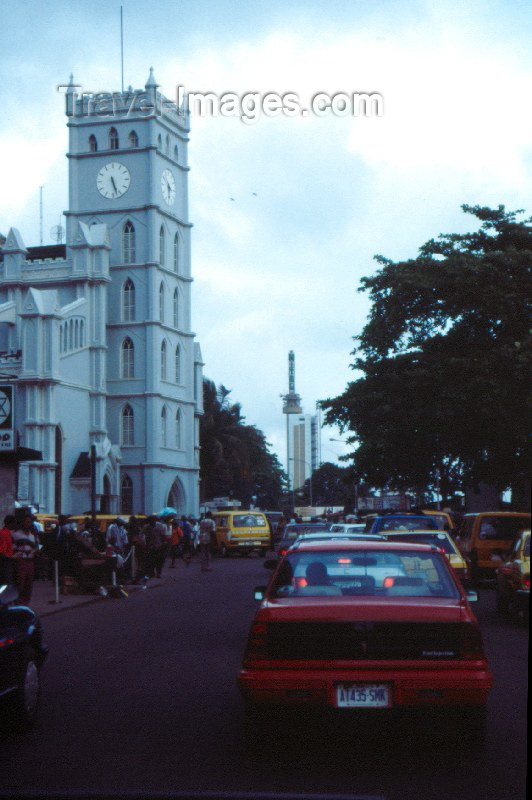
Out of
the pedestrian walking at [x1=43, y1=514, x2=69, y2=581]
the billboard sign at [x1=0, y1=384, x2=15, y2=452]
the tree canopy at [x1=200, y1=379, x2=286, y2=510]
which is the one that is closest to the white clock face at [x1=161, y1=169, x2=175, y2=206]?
the tree canopy at [x1=200, y1=379, x2=286, y2=510]

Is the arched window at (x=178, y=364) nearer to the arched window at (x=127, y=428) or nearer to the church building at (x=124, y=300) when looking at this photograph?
the church building at (x=124, y=300)

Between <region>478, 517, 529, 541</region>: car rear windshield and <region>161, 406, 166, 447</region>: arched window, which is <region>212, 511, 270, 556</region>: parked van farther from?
<region>161, 406, 166, 447</region>: arched window

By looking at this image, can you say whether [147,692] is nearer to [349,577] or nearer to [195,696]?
[195,696]

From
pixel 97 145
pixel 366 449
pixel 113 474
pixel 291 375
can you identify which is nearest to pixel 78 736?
pixel 366 449

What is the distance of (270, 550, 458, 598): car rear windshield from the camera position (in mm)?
8523

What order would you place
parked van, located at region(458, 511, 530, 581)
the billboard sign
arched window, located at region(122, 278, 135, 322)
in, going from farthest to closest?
arched window, located at region(122, 278, 135, 322)
parked van, located at region(458, 511, 530, 581)
the billboard sign

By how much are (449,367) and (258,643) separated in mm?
28402

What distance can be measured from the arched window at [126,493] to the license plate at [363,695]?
70514 mm

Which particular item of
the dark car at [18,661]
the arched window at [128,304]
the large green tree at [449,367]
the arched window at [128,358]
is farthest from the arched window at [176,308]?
the dark car at [18,661]

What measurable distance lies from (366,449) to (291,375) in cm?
15056

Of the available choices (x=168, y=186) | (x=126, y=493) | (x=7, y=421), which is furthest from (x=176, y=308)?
(x=7, y=421)

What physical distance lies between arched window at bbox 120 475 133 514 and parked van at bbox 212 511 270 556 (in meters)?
27.6

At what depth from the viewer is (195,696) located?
1084 centimetres

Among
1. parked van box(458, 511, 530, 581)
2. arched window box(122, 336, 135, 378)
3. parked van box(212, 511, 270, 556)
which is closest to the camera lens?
parked van box(458, 511, 530, 581)
